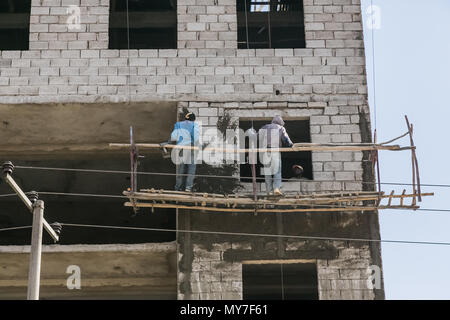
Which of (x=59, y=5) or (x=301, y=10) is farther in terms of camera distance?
(x=301, y=10)

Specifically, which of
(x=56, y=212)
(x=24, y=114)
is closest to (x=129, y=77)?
(x=24, y=114)

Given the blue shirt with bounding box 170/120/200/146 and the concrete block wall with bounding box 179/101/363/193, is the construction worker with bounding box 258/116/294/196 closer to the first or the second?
the concrete block wall with bounding box 179/101/363/193

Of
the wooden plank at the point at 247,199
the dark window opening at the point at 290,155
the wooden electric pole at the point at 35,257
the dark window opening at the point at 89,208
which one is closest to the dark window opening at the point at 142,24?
the dark window opening at the point at 89,208

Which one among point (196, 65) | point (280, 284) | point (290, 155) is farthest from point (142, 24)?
point (280, 284)

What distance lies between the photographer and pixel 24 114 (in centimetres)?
2069

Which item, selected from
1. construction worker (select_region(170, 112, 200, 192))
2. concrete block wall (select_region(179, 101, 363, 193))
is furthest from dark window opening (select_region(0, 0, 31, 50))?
construction worker (select_region(170, 112, 200, 192))

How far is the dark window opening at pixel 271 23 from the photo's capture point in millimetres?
22158

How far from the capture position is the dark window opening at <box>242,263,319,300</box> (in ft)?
73.4

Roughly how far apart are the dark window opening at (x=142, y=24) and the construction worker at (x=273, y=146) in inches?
183

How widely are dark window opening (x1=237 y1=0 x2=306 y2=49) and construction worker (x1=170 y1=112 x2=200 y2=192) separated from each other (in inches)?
132

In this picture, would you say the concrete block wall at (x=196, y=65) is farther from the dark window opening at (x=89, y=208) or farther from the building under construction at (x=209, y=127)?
the dark window opening at (x=89, y=208)
